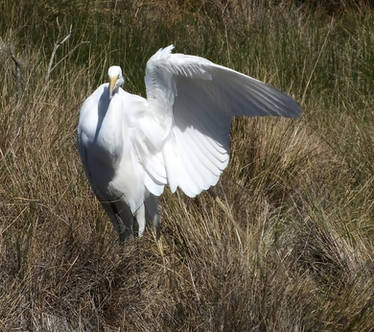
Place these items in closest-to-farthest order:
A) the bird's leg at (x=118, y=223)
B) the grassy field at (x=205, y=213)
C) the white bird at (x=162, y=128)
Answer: the grassy field at (x=205, y=213)
the white bird at (x=162, y=128)
the bird's leg at (x=118, y=223)

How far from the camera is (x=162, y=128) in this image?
14.6ft

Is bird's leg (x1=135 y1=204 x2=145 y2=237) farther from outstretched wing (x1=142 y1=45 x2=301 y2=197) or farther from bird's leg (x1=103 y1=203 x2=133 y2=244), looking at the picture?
outstretched wing (x1=142 y1=45 x2=301 y2=197)

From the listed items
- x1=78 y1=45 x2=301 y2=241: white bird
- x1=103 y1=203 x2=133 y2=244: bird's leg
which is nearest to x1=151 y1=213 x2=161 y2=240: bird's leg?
x1=78 y1=45 x2=301 y2=241: white bird

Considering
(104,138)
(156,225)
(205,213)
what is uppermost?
(104,138)

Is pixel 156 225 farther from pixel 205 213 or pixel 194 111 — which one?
pixel 194 111

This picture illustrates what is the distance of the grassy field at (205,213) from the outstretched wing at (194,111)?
0.17 metres

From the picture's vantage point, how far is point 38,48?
641 cm

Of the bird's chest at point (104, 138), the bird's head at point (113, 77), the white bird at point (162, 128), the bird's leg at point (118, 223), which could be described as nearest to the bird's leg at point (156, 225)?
the white bird at point (162, 128)

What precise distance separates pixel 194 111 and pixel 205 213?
0.44 m

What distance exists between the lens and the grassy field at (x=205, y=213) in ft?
12.1

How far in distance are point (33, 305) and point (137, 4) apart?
4.80m

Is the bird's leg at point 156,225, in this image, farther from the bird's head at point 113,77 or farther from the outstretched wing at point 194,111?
the bird's head at point 113,77

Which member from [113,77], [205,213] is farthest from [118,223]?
[113,77]

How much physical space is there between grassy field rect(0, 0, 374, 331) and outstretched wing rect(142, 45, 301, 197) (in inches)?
6.8
